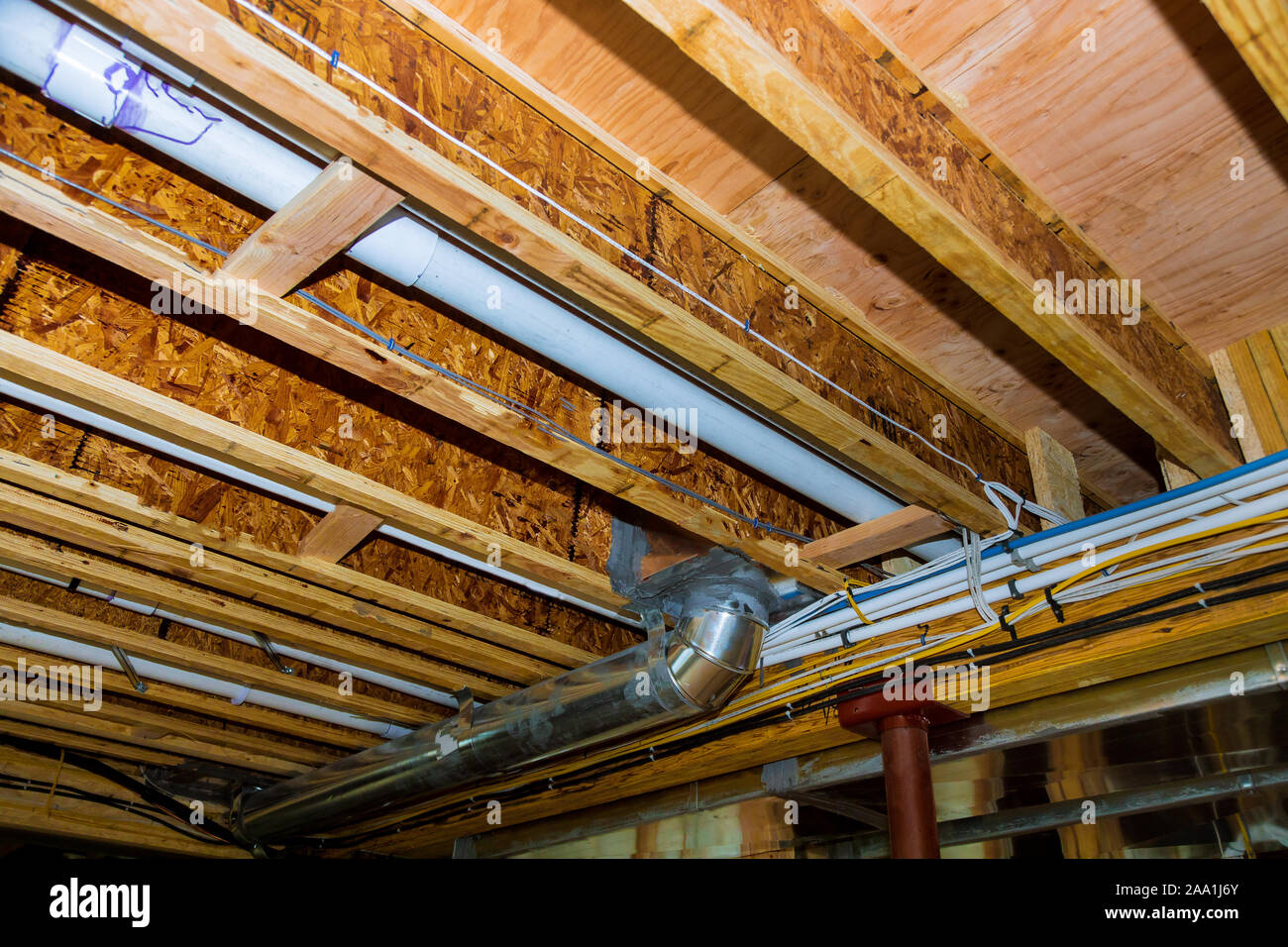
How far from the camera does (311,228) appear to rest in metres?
1.46

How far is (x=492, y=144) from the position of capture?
1537 millimetres

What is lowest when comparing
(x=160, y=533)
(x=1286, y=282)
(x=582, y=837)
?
(x=582, y=837)

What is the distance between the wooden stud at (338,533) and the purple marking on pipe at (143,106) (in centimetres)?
90

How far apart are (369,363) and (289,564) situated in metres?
0.82

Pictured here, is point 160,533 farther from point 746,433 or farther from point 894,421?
point 894,421

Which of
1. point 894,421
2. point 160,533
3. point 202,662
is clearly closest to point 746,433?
point 894,421

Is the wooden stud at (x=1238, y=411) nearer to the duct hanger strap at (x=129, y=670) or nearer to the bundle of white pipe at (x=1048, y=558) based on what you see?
the bundle of white pipe at (x=1048, y=558)

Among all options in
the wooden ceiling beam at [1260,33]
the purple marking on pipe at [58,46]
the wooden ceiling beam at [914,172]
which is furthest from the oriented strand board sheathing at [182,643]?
the wooden ceiling beam at [1260,33]

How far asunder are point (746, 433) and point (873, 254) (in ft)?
1.55

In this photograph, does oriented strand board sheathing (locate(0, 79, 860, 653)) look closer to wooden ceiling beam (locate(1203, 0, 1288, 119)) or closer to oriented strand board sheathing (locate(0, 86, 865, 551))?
oriented strand board sheathing (locate(0, 86, 865, 551))

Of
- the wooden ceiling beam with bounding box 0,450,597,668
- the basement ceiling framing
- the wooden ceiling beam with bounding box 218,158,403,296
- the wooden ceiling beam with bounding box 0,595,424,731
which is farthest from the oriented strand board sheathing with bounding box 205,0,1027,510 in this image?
the wooden ceiling beam with bounding box 0,595,424,731

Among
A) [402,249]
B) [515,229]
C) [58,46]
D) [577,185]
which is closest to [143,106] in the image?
[58,46]

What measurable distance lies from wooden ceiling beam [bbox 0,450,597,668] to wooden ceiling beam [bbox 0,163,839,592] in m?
0.36

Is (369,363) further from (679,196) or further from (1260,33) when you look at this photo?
(1260,33)
